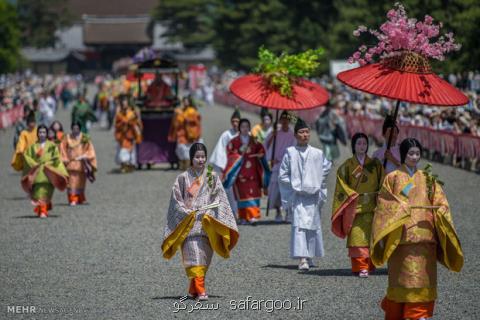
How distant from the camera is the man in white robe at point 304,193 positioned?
38.2ft

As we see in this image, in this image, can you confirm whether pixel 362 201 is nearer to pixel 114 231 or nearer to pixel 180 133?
pixel 114 231

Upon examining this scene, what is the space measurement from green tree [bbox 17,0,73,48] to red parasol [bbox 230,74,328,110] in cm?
10743

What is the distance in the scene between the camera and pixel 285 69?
1417cm

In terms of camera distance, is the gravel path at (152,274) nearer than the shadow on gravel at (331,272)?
Yes

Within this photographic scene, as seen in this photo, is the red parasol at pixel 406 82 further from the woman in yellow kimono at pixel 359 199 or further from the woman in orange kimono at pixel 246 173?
the woman in orange kimono at pixel 246 173

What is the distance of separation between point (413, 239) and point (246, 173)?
744 cm

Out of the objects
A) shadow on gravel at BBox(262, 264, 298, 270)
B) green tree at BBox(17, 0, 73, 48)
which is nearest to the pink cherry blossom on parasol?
shadow on gravel at BBox(262, 264, 298, 270)

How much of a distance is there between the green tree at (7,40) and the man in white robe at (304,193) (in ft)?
→ 215

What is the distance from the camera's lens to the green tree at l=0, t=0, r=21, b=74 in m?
76.5

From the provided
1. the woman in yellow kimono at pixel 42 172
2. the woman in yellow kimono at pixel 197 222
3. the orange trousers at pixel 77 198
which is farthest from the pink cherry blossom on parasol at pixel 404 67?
the orange trousers at pixel 77 198

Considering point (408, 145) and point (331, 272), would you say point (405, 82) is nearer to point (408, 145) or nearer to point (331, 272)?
point (408, 145)

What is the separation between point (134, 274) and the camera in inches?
A: 448

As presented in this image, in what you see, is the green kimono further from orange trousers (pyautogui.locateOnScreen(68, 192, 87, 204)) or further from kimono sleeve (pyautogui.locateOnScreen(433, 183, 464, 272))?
kimono sleeve (pyautogui.locateOnScreen(433, 183, 464, 272))

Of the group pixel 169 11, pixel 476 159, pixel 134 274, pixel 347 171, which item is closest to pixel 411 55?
pixel 347 171
